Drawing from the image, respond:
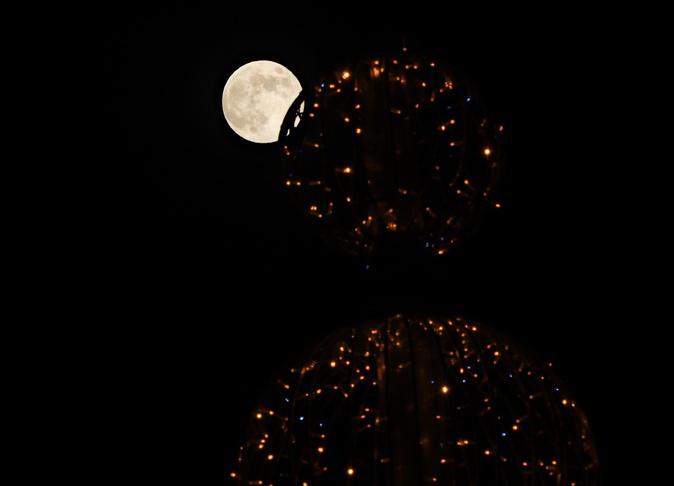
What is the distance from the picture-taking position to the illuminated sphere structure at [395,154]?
0.95m

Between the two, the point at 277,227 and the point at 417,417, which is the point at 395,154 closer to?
the point at 417,417

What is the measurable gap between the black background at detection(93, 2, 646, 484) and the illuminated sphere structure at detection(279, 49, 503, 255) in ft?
2.40

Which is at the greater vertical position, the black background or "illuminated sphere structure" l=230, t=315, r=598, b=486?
the black background

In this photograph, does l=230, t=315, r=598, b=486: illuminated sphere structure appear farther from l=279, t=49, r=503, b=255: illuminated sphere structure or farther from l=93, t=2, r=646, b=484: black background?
l=93, t=2, r=646, b=484: black background

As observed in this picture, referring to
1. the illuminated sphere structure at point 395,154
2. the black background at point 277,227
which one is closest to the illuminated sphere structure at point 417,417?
the illuminated sphere structure at point 395,154

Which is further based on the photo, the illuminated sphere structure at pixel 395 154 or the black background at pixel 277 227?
the black background at pixel 277 227

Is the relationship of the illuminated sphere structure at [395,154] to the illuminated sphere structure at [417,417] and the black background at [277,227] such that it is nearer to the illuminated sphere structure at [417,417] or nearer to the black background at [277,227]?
the illuminated sphere structure at [417,417]

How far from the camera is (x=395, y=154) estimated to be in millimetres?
946

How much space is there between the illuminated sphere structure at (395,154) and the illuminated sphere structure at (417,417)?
0.13 m

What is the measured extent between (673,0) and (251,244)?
1242mm

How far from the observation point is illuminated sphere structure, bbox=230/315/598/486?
87cm

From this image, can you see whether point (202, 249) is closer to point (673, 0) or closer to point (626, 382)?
point (626, 382)

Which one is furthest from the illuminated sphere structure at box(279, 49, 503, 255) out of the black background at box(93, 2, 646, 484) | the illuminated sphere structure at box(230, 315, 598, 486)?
the black background at box(93, 2, 646, 484)

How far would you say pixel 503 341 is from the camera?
998 mm
